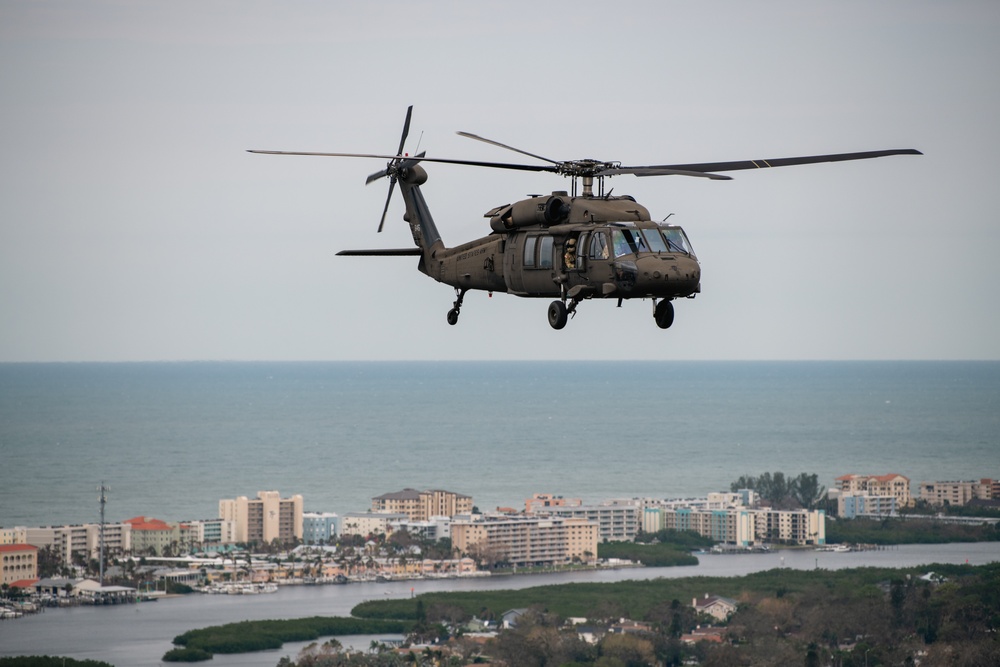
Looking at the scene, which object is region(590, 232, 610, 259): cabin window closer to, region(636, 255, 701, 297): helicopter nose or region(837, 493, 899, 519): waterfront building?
region(636, 255, 701, 297): helicopter nose

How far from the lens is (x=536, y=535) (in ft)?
345

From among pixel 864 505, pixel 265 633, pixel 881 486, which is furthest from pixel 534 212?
pixel 881 486

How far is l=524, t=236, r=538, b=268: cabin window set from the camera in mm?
20953

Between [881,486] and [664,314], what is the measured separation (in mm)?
107503

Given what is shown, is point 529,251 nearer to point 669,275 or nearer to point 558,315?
point 558,315

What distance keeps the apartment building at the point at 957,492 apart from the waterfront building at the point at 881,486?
198cm

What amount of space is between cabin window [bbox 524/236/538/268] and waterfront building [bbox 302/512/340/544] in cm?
8946

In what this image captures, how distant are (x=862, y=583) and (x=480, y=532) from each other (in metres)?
30.1

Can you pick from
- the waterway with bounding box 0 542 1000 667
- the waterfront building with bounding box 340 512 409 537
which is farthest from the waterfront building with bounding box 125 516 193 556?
the waterfront building with bounding box 340 512 409 537

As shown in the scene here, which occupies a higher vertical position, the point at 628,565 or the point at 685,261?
the point at 685,261

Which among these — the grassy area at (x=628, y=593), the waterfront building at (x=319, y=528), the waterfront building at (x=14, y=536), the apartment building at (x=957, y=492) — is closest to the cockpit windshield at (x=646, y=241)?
the grassy area at (x=628, y=593)

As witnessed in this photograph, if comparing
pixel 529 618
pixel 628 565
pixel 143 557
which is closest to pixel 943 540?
pixel 628 565

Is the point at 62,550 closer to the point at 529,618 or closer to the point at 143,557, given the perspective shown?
the point at 143,557

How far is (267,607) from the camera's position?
8950cm
